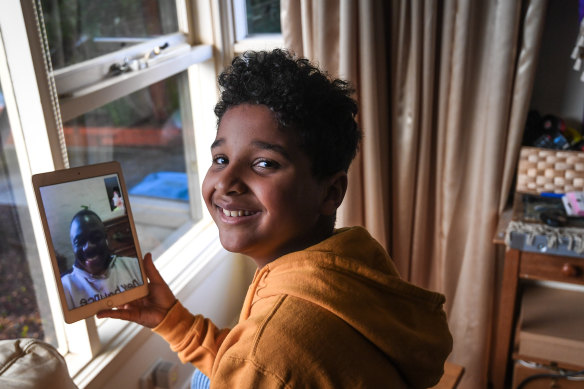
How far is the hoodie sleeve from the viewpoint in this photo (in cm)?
109

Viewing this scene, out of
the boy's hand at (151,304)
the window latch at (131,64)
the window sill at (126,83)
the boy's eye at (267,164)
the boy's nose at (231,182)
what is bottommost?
the boy's hand at (151,304)

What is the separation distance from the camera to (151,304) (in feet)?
3.63

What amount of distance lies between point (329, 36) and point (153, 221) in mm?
886

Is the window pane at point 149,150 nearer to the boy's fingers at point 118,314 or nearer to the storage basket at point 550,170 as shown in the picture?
the boy's fingers at point 118,314

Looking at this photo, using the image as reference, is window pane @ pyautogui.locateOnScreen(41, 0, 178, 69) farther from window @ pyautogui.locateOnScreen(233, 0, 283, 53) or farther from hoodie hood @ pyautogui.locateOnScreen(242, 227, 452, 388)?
hoodie hood @ pyautogui.locateOnScreen(242, 227, 452, 388)

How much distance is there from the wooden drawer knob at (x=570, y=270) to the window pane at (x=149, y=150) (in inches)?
49.8

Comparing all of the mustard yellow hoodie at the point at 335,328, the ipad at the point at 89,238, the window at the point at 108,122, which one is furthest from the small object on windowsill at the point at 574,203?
the ipad at the point at 89,238

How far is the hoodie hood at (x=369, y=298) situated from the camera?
755 mm

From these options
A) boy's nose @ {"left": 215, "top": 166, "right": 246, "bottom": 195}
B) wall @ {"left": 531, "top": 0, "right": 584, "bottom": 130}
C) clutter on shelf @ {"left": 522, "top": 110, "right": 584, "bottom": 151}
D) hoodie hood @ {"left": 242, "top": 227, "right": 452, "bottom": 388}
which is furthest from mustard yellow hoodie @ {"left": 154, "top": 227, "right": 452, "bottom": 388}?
wall @ {"left": 531, "top": 0, "right": 584, "bottom": 130}

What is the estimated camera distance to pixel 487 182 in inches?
67.8

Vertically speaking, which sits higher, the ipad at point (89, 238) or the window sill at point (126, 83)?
the window sill at point (126, 83)

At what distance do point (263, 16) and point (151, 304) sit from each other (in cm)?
131

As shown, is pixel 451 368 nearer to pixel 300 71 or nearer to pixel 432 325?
pixel 432 325

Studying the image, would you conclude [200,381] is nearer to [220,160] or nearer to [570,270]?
[220,160]
